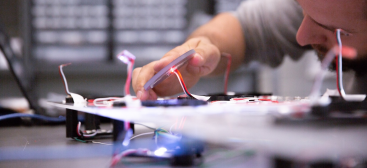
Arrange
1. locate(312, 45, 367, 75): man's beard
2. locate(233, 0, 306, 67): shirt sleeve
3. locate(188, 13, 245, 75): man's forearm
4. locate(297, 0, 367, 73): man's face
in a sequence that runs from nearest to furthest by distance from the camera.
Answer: locate(297, 0, 367, 73): man's face < locate(312, 45, 367, 75): man's beard < locate(188, 13, 245, 75): man's forearm < locate(233, 0, 306, 67): shirt sleeve

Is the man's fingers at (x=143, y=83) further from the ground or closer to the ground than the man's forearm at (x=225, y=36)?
closer to the ground

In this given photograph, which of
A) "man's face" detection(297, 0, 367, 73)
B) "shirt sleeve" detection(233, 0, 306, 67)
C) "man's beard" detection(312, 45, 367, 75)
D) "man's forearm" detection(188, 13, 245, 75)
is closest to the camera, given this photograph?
"man's face" detection(297, 0, 367, 73)

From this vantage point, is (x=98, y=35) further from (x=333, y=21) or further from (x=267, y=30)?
(x=333, y=21)

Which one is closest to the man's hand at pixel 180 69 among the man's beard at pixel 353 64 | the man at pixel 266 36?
the man at pixel 266 36

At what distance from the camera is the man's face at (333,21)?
510 mm

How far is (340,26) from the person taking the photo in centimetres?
53

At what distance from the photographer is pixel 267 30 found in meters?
1.11

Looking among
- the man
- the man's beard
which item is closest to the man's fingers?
the man

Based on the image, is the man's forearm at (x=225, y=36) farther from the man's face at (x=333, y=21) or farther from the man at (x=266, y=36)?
the man's face at (x=333, y=21)

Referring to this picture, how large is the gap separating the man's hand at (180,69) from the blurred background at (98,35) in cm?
40

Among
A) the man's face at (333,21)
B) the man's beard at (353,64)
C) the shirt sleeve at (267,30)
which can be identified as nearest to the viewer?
the man's face at (333,21)

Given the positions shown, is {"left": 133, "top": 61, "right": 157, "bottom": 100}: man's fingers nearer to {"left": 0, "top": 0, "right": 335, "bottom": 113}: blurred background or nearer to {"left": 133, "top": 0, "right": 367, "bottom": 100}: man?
{"left": 133, "top": 0, "right": 367, "bottom": 100}: man

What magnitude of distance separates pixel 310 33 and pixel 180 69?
0.31 meters

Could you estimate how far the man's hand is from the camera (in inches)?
20.4
